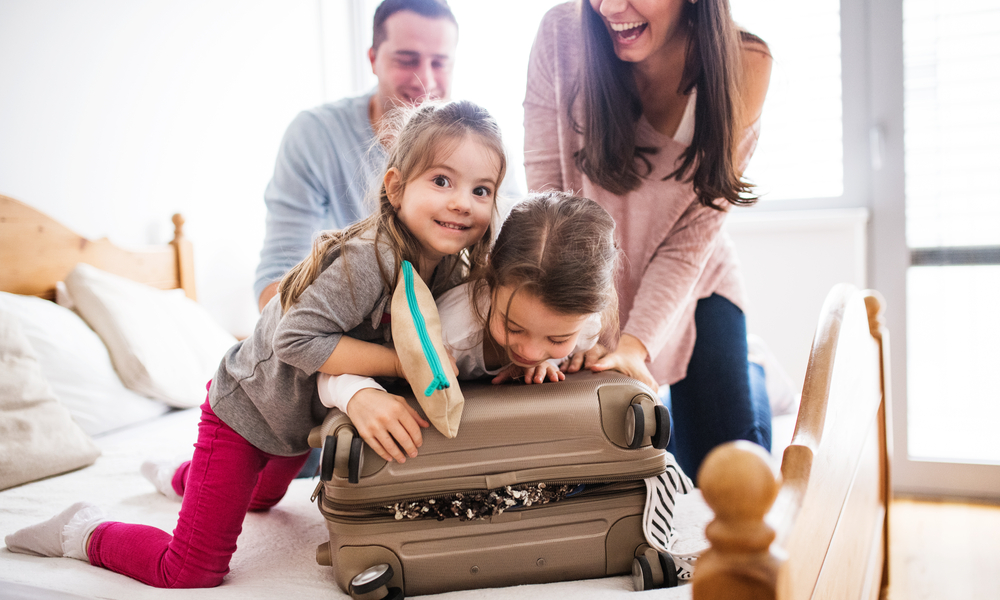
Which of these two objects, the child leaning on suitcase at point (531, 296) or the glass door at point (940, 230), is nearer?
the child leaning on suitcase at point (531, 296)

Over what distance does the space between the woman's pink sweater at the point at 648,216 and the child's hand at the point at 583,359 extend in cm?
19

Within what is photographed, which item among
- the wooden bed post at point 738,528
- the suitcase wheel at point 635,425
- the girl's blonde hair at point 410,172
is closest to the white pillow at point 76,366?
the girl's blonde hair at point 410,172

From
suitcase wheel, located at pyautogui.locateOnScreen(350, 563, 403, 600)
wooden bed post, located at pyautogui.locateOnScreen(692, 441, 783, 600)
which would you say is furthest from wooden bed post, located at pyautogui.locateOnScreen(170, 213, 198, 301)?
wooden bed post, located at pyautogui.locateOnScreen(692, 441, 783, 600)

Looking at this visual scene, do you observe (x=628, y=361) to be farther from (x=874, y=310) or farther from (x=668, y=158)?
(x=874, y=310)

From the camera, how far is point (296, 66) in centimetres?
301

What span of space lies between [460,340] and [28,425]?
3.19 ft

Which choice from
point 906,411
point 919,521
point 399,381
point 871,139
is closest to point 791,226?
point 871,139

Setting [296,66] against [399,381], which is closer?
[399,381]

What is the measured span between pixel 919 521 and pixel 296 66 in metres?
2.99

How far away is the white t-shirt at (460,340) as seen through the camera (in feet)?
3.06

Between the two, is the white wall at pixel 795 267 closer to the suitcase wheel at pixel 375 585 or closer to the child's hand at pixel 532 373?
the child's hand at pixel 532 373

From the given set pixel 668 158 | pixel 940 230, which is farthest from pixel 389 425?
pixel 940 230

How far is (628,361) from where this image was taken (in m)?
1.20

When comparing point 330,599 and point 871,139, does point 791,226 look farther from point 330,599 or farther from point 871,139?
point 330,599
